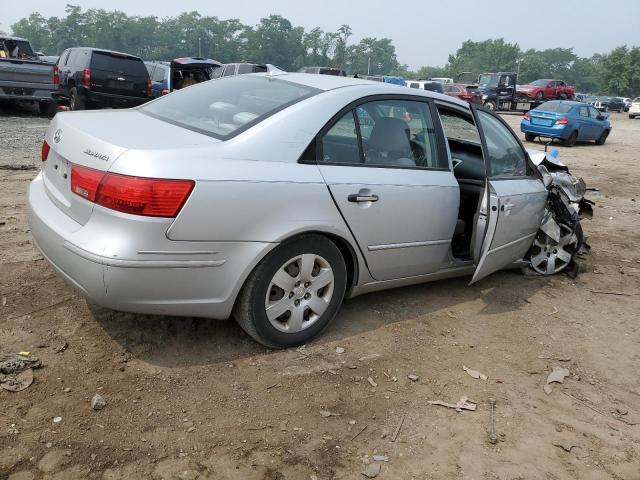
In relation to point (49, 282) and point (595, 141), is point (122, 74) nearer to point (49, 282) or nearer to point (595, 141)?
point (49, 282)

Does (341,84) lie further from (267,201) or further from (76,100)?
(76,100)

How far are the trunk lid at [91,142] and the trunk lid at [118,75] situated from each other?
1110 cm

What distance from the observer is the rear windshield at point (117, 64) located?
13680mm

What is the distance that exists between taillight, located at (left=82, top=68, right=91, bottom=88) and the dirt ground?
10102 mm

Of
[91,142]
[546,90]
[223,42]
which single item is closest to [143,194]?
[91,142]

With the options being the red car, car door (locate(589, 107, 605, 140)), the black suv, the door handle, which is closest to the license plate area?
the black suv

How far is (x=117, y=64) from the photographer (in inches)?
547

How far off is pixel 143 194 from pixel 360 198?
132 centimetres

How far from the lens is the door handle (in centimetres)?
338

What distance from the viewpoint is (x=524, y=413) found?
305cm

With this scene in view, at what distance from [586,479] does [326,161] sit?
2117 millimetres

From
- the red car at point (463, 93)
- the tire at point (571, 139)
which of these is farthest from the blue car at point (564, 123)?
the red car at point (463, 93)

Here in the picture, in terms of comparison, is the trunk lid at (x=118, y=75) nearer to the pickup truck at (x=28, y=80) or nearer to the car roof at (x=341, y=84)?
the pickup truck at (x=28, y=80)

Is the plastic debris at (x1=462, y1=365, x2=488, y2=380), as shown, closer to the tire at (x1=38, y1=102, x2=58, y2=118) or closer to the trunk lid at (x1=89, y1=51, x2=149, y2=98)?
the trunk lid at (x1=89, y1=51, x2=149, y2=98)
